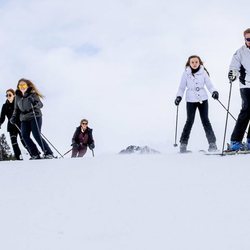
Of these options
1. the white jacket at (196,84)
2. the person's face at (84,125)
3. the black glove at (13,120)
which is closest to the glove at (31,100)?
the black glove at (13,120)

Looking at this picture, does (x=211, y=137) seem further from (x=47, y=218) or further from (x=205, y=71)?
(x=47, y=218)

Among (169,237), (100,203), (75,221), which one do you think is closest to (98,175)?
(100,203)

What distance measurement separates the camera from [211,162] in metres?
8.22

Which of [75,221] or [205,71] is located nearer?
[75,221]

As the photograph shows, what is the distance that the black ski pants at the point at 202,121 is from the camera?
10.5 meters

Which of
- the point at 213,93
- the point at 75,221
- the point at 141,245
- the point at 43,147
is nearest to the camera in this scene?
the point at 141,245

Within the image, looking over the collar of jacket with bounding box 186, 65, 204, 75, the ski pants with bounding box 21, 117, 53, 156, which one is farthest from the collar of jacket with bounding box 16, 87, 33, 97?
the collar of jacket with bounding box 186, 65, 204, 75

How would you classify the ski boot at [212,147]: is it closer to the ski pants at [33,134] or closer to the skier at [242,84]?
the skier at [242,84]

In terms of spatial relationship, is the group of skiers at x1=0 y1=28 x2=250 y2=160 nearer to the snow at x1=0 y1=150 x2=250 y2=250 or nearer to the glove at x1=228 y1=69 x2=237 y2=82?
the glove at x1=228 y1=69 x2=237 y2=82

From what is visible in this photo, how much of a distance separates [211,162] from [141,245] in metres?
3.65

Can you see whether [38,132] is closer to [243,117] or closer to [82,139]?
[82,139]

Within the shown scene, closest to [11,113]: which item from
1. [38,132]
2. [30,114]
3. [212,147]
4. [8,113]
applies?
[8,113]

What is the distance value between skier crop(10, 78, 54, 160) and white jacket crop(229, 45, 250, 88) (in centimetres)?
389

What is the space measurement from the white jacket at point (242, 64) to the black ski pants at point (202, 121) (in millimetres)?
1350
